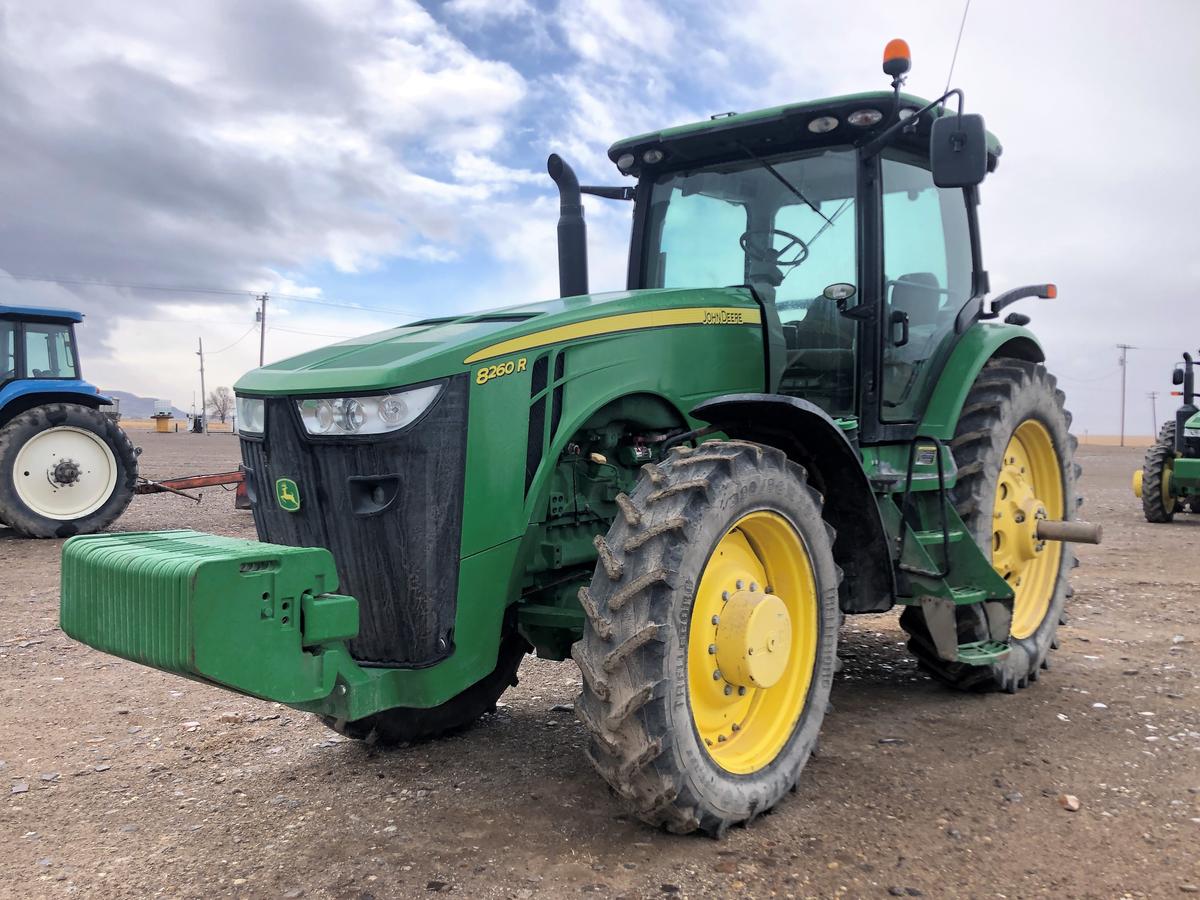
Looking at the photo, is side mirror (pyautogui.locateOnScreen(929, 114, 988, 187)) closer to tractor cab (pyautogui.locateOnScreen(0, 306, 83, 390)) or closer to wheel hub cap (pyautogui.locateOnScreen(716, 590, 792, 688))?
wheel hub cap (pyautogui.locateOnScreen(716, 590, 792, 688))

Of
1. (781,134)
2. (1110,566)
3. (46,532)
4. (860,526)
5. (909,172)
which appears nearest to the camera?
(860,526)

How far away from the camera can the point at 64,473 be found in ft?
36.0

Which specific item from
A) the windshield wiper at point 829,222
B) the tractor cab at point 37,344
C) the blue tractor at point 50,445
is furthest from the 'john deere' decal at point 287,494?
the tractor cab at point 37,344

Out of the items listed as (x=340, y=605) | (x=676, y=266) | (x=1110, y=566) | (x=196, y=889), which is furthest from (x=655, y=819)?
(x=1110, y=566)

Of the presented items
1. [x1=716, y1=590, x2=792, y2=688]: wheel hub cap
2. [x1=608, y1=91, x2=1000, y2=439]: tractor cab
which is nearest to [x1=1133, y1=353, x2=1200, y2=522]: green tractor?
[x1=608, y1=91, x2=1000, y2=439]: tractor cab

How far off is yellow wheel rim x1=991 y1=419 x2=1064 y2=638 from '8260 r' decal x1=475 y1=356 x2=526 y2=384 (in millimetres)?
2638

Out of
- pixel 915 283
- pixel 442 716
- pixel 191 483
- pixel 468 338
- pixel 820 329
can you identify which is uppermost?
pixel 915 283

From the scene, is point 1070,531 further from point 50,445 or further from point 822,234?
point 50,445

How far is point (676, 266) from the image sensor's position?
4.70 metres

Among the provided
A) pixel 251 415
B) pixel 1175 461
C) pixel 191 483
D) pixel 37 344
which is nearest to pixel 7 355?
pixel 37 344

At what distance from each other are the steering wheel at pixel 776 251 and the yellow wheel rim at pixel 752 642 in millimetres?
1411

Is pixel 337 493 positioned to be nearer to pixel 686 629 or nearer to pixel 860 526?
pixel 686 629

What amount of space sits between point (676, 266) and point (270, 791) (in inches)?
110

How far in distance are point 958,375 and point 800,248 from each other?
3.23ft
